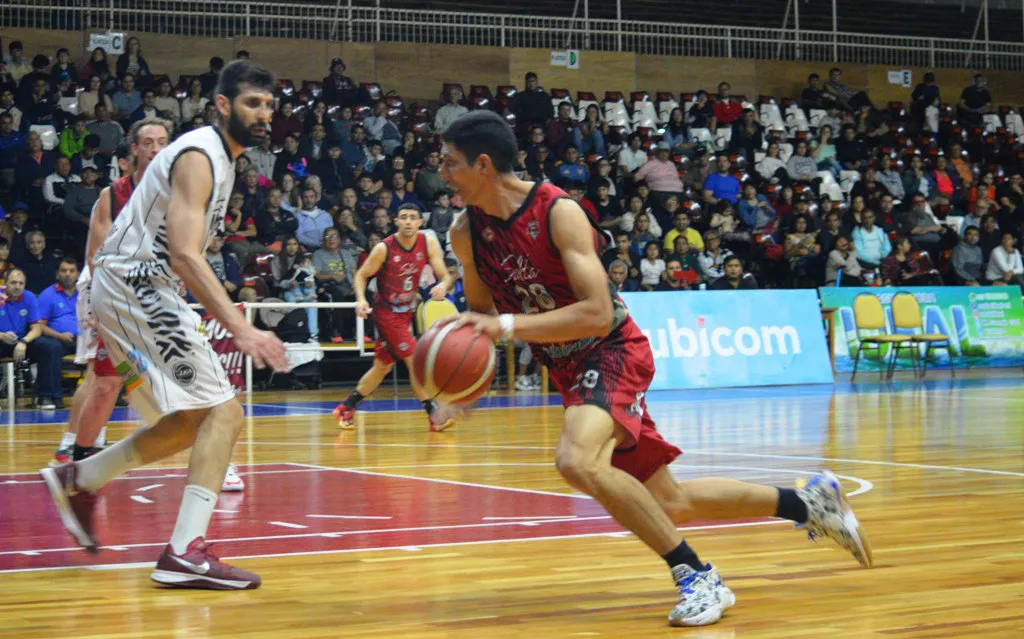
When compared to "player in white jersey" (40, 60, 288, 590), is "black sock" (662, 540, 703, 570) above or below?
below

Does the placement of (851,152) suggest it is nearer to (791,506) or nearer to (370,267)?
(370,267)

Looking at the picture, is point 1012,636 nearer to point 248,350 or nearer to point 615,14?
point 248,350

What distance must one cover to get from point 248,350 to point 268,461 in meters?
4.69

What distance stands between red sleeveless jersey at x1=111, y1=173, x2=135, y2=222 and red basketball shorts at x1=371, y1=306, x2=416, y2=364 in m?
4.88

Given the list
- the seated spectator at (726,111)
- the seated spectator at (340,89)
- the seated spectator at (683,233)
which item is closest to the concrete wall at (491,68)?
the seated spectator at (340,89)

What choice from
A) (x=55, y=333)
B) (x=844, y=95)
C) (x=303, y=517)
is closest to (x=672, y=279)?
(x=55, y=333)

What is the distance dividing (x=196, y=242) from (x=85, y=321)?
9.65 ft

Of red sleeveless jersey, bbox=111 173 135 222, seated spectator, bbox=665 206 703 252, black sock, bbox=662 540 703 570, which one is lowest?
black sock, bbox=662 540 703 570

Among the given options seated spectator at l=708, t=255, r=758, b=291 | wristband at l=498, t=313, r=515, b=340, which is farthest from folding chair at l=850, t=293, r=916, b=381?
wristband at l=498, t=313, r=515, b=340

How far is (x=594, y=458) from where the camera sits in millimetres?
4121

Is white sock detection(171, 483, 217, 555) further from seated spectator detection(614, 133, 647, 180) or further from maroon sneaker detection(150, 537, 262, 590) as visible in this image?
seated spectator detection(614, 133, 647, 180)

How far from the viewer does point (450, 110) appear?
819 inches

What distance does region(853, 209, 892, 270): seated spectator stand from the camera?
2027 centimetres

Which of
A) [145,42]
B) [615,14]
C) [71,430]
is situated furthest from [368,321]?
[615,14]
